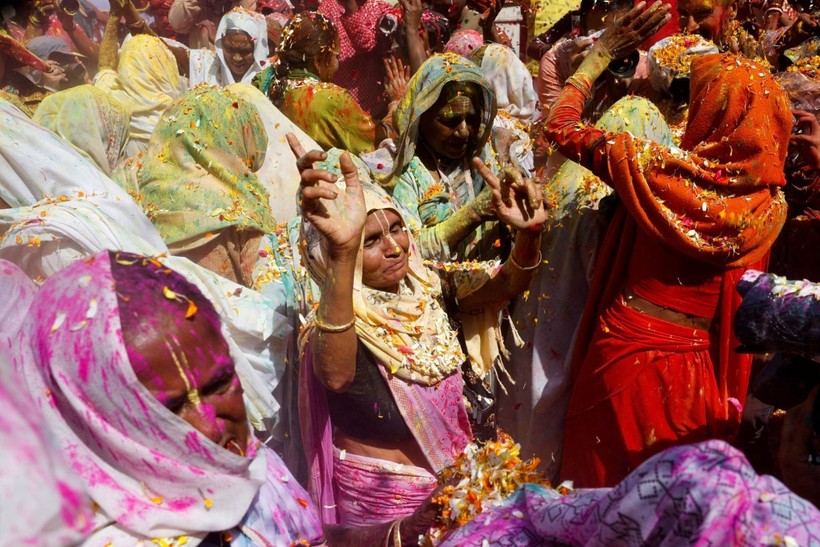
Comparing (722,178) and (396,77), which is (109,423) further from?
(396,77)

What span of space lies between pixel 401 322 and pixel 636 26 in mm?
1802

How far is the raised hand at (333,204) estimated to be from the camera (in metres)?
2.55

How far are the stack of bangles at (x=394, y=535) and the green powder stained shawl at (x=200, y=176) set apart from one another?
2.17 metres

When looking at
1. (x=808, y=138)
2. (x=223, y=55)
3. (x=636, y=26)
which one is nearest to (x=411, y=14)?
(x=223, y=55)

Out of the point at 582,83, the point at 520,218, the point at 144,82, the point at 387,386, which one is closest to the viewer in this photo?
the point at 387,386

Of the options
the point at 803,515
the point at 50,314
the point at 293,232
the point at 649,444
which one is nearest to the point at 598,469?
the point at 649,444

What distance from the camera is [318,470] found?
3.20 metres

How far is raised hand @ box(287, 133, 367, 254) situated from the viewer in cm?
255

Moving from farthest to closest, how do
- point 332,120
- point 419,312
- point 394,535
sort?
point 332,120 → point 419,312 → point 394,535

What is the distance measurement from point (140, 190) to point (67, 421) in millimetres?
2885

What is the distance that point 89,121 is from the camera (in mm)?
5168

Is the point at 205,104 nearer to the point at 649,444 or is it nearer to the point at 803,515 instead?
the point at 649,444

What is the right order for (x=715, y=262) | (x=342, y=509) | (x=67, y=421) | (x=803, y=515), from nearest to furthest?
(x=803, y=515), (x=67, y=421), (x=342, y=509), (x=715, y=262)

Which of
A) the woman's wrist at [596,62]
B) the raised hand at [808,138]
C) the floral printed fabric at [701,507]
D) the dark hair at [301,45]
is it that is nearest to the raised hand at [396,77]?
the dark hair at [301,45]
